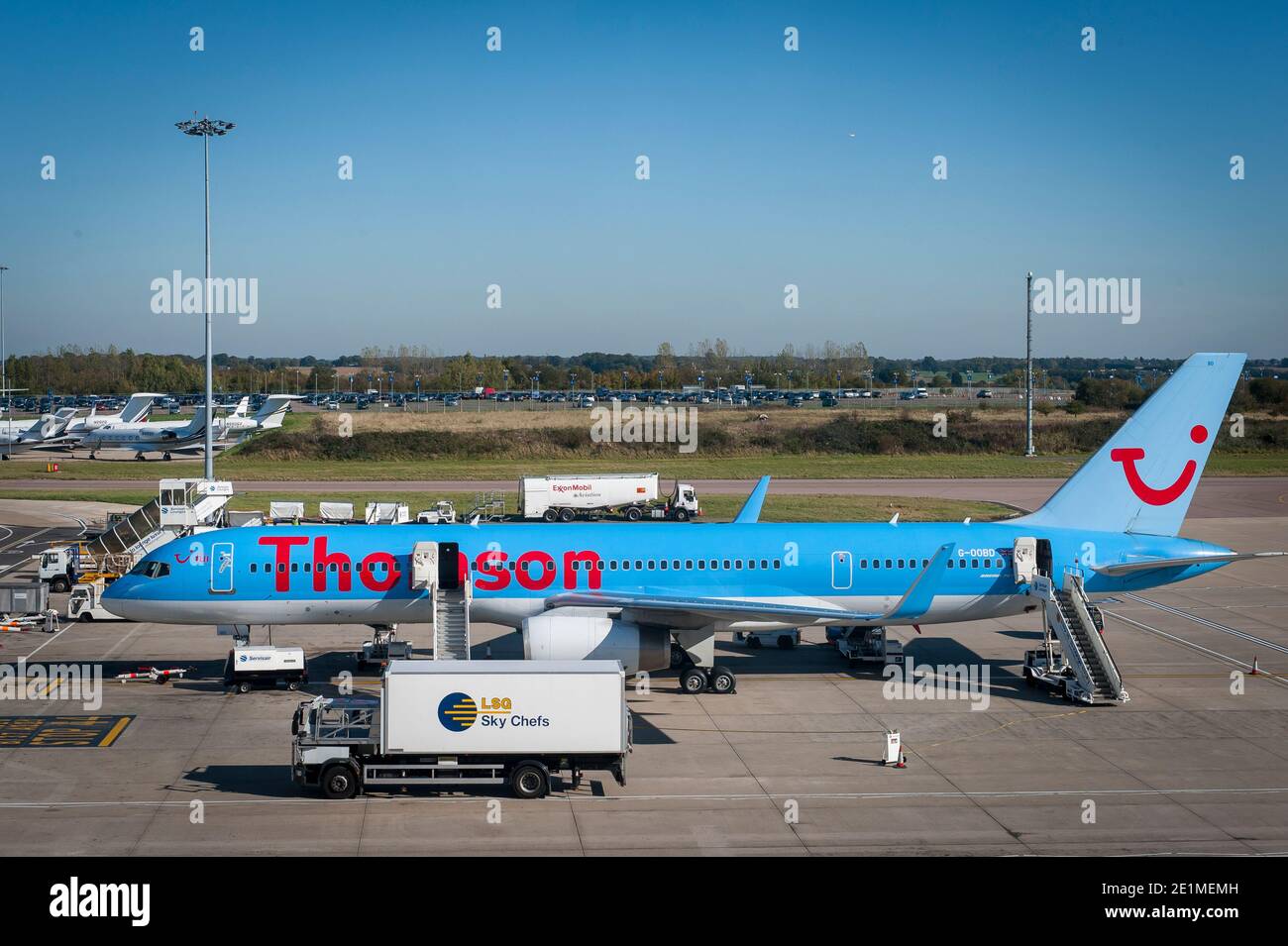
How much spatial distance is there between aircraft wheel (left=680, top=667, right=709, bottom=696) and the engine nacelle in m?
2.42

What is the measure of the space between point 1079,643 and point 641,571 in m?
13.6

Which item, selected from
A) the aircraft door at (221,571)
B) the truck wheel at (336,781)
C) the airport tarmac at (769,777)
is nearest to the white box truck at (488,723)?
the truck wheel at (336,781)

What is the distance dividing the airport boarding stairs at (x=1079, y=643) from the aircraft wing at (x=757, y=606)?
3.51m

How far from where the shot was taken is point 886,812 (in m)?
25.3

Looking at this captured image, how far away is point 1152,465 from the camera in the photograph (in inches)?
1527

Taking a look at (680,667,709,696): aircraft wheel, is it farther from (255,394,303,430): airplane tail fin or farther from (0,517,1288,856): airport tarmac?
(255,394,303,430): airplane tail fin

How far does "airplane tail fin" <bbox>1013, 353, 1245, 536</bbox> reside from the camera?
38.7m

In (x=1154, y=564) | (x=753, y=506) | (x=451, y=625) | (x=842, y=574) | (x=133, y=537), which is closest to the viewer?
(x=451, y=625)

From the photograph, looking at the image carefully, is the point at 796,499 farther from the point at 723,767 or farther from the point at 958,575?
the point at 723,767

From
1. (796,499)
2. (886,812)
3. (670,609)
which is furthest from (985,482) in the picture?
(886,812)

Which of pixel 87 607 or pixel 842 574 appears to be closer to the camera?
pixel 842 574

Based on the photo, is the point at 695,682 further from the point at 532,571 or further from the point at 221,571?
the point at 221,571

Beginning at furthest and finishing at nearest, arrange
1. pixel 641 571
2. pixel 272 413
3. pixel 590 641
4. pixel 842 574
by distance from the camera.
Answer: pixel 272 413 → pixel 842 574 → pixel 641 571 → pixel 590 641

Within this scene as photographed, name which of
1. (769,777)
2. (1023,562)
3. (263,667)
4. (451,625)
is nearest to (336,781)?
(451,625)
